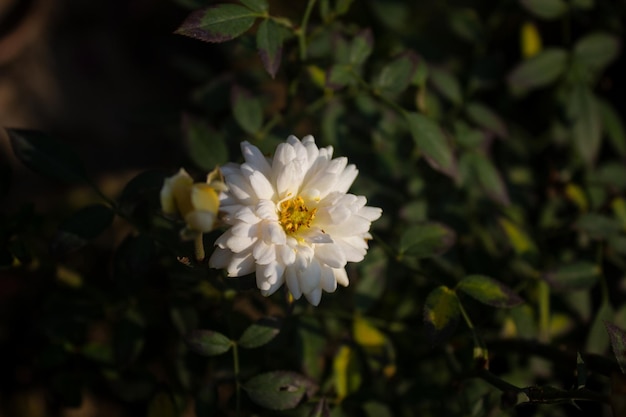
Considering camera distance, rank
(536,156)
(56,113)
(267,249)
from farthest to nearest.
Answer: (56,113), (536,156), (267,249)

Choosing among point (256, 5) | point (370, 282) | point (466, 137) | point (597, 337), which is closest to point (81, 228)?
point (256, 5)

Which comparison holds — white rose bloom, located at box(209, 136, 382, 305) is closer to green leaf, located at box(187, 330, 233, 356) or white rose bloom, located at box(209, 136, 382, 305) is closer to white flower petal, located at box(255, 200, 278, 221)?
white flower petal, located at box(255, 200, 278, 221)

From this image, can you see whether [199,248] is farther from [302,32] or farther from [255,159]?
[302,32]

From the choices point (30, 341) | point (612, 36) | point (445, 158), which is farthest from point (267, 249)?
point (612, 36)

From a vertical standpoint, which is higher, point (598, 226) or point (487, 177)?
point (487, 177)

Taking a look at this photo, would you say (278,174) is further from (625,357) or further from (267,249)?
(625,357)

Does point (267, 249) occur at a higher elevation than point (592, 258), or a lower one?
higher
